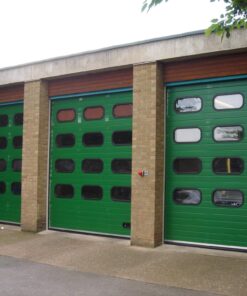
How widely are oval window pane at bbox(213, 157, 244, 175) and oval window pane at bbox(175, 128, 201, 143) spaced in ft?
1.98

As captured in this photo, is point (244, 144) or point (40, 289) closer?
point (40, 289)

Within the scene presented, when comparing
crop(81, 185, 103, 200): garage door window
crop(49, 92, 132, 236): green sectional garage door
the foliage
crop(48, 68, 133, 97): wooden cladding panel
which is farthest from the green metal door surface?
the foliage

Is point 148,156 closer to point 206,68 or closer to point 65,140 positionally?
point 206,68

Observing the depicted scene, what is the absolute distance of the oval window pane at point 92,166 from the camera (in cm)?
981

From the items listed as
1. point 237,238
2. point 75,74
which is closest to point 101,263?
point 237,238

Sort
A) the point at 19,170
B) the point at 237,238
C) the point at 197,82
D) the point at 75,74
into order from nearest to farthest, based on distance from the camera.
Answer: the point at 237,238, the point at 197,82, the point at 75,74, the point at 19,170

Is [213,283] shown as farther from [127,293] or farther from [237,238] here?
[237,238]

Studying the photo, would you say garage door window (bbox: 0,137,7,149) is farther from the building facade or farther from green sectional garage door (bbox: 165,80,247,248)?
green sectional garage door (bbox: 165,80,247,248)

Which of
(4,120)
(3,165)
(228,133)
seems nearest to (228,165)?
(228,133)

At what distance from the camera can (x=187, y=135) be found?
28.6 feet

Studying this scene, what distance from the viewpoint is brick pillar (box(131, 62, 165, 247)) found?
8.57m

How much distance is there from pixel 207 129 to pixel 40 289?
4412mm

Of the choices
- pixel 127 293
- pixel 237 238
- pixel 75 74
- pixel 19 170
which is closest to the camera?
pixel 127 293

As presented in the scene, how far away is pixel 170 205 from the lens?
8.80 m
